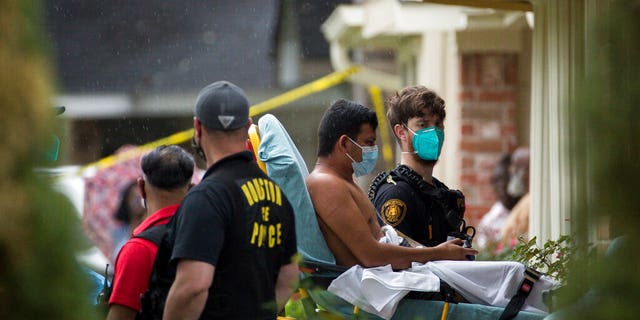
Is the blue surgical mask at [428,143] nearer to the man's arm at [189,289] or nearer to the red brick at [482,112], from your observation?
the man's arm at [189,289]

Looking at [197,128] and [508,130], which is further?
[508,130]

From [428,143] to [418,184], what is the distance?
0.74ft

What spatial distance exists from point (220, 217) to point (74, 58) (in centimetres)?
1775

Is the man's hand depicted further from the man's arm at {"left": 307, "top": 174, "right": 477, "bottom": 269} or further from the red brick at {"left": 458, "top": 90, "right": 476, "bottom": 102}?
the red brick at {"left": 458, "top": 90, "right": 476, "bottom": 102}

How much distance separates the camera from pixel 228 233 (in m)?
4.59

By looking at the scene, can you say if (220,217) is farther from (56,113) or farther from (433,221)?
(56,113)

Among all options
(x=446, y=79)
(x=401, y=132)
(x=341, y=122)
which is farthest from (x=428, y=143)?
(x=446, y=79)

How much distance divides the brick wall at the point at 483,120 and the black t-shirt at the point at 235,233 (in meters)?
6.85

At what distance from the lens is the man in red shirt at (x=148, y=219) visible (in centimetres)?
484

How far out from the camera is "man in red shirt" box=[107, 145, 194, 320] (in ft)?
15.9

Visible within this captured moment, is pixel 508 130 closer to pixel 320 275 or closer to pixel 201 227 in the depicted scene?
pixel 320 275

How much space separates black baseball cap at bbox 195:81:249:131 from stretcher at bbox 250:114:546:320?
635mm

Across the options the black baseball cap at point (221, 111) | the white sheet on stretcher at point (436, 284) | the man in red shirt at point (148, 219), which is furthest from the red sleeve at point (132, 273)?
the white sheet on stretcher at point (436, 284)

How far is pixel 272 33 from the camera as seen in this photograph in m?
23.1
